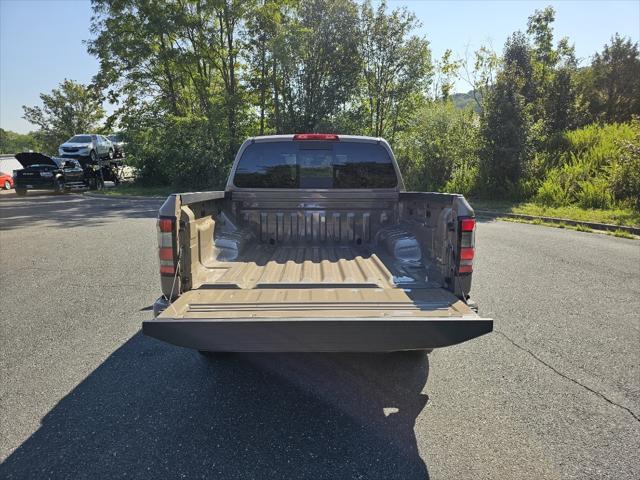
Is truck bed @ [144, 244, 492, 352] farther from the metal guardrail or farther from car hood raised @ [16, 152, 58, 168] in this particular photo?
car hood raised @ [16, 152, 58, 168]

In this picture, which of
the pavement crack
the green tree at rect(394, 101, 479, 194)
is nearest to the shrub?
the green tree at rect(394, 101, 479, 194)

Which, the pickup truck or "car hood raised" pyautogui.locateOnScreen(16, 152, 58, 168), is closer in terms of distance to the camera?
the pickup truck

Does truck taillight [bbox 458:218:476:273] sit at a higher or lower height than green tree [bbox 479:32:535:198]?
lower

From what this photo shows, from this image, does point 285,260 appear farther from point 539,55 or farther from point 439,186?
point 539,55

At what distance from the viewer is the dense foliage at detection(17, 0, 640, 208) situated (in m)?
19.2

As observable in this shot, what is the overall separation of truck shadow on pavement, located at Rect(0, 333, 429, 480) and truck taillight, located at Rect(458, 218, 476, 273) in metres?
1.08

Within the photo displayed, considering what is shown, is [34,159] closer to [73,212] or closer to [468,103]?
[73,212]

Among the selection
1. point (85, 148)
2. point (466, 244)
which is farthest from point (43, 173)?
point (466, 244)

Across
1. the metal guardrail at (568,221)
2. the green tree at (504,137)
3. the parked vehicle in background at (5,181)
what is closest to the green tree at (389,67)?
the green tree at (504,137)

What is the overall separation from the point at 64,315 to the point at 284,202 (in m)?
2.97

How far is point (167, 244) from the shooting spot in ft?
10.1

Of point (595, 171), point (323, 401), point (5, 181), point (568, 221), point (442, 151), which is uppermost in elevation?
point (442, 151)

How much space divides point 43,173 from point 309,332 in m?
24.5

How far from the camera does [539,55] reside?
31.5 meters
